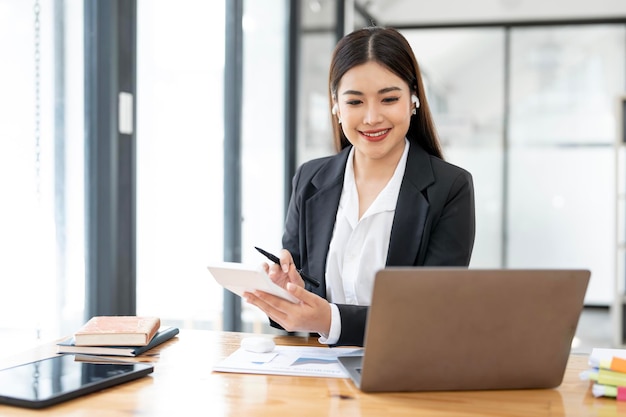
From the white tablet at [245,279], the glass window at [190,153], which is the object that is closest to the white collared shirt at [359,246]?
the white tablet at [245,279]

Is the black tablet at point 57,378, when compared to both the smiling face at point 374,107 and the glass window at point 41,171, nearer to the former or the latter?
the glass window at point 41,171

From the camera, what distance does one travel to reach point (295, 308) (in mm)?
1404

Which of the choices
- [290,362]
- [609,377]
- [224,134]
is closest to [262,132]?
[224,134]

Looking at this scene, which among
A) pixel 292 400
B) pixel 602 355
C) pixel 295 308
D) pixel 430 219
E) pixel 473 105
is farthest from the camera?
pixel 473 105

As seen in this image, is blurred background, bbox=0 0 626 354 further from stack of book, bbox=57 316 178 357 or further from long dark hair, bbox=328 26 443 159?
long dark hair, bbox=328 26 443 159

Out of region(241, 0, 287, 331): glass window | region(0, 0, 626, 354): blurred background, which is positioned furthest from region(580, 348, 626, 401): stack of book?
region(241, 0, 287, 331): glass window

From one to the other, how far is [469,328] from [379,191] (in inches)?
33.5

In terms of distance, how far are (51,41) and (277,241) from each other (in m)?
2.48

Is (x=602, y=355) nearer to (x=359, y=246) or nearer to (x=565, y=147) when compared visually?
(x=359, y=246)

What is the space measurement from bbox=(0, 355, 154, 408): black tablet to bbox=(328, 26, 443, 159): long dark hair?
3.18 ft

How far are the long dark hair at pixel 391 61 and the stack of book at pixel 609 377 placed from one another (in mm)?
875

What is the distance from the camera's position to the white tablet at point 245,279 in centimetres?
127

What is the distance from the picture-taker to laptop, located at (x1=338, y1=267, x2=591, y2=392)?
1.09 meters

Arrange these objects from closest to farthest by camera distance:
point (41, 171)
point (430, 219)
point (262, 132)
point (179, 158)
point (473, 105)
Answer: point (430, 219) < point (41, 171) < point (179, 158) < point (262, 132) < point (473, 105)
